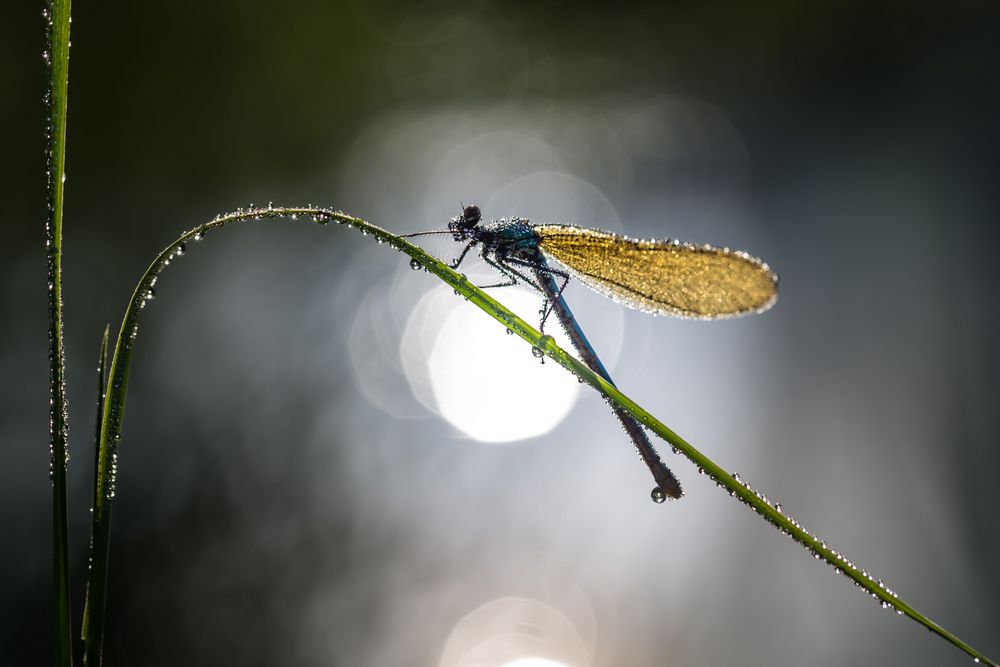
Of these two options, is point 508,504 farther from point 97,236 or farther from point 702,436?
point 97,236

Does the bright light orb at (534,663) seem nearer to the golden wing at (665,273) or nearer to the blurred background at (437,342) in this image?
the blurred background at (437,342)

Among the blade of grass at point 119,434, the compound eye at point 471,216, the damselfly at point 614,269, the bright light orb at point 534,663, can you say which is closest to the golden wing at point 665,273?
the damselfly at point 614,269

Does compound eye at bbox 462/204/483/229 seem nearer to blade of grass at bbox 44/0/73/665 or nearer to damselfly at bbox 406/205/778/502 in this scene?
damselfly at bbox 406/205/778/502

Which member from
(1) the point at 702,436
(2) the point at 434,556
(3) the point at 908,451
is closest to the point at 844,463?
(3) the point at 908,451

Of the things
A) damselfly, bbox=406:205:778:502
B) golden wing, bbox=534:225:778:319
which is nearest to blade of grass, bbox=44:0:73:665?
damselfly, bbox=406:205:778:502

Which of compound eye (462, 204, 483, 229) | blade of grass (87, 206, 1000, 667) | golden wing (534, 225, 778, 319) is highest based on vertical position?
compound eye (462, 204, 483, 229)

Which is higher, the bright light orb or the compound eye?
the compound eye
